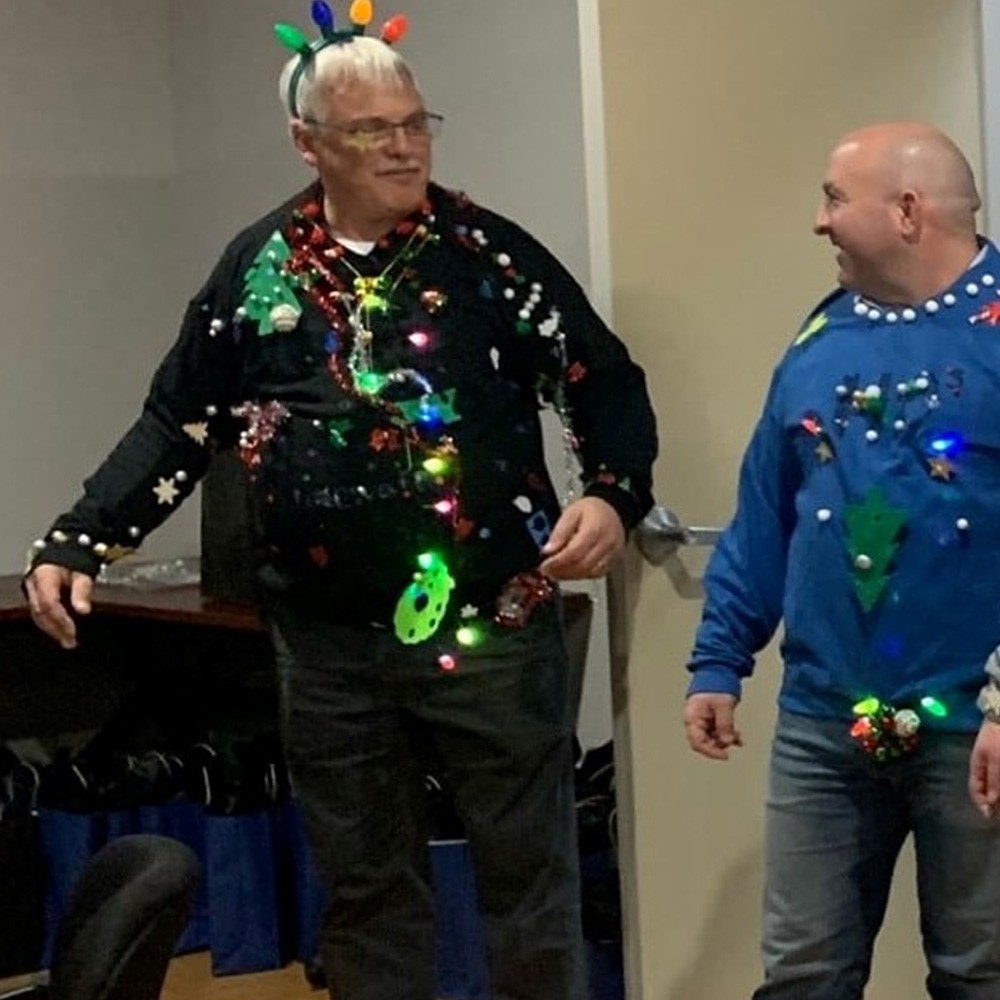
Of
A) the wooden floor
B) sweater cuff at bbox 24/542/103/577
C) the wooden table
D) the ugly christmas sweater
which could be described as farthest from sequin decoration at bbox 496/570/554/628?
the wooden table

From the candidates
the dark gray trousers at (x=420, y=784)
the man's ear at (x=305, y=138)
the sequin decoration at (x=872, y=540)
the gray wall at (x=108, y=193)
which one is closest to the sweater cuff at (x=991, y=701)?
the sequin decoration at (x=872, y=540)

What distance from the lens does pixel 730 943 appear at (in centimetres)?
241

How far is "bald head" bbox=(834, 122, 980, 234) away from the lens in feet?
5.92

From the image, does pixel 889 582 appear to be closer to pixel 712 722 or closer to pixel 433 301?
pixel 712 722

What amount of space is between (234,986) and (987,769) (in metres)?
1.93

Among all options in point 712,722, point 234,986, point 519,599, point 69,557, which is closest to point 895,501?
point 712,722

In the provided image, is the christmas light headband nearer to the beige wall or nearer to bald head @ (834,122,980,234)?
the beige wall

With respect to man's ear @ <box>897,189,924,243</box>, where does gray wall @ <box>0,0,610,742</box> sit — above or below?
above

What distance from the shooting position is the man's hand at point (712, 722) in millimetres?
1941

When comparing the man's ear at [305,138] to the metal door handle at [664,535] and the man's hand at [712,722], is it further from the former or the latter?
the man's hand at [712,722]

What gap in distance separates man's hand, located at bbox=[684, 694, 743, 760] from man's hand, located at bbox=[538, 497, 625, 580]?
0.20 metres

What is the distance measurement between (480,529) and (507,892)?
43 cm

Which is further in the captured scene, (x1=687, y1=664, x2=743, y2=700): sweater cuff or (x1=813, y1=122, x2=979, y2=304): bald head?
(x1=687, y1=664, x2=743, y2=700): sweater cuff

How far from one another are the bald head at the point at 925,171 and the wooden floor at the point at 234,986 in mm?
1921
